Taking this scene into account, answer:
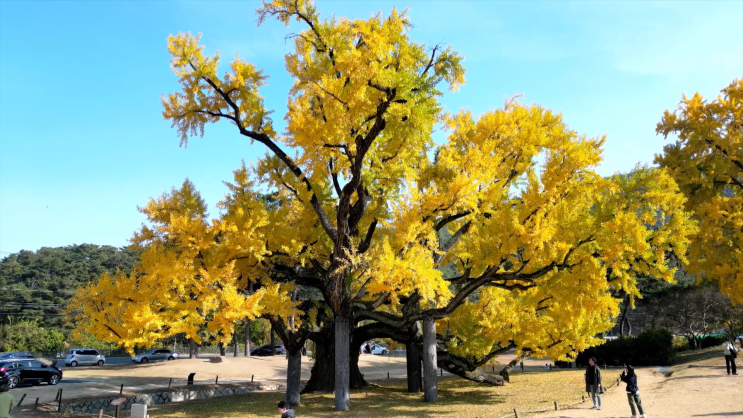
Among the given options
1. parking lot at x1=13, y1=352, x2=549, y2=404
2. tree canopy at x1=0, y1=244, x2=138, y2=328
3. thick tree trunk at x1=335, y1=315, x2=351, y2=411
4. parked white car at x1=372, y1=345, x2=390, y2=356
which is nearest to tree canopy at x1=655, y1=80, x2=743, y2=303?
thick tree trunk at x1=335, y1=315, x2=351, y2=411

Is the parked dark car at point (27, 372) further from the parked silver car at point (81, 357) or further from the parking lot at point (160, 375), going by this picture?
the parked silver car at point (81, 357)

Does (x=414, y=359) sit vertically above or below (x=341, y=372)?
below

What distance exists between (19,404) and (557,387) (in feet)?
70.8

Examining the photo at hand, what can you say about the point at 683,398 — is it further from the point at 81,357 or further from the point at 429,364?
the point at 81,357

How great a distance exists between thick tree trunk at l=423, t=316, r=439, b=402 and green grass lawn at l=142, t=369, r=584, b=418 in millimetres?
440

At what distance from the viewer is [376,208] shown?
701 inches

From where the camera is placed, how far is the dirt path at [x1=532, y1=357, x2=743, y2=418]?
42.1 ft

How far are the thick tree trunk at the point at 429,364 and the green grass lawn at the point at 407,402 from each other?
1.44 feet

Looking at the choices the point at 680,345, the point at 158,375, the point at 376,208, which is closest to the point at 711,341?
the point at 680,345

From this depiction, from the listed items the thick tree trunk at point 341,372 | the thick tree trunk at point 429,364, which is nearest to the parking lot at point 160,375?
the thick tree trunk at point 341,372

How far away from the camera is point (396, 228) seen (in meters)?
13.1

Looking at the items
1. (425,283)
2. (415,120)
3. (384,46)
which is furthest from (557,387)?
(384,46)

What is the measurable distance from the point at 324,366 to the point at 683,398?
14.8 metres

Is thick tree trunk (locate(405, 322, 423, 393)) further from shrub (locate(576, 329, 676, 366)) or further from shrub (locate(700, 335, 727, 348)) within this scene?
shrub (locate(700, 335, 727, 348))
